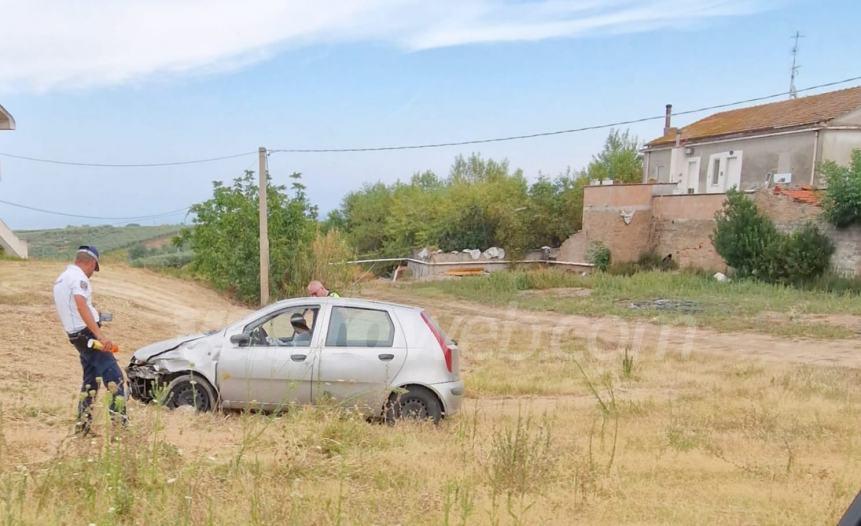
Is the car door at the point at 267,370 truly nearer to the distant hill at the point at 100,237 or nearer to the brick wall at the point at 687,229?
the brick wall at the point at 687,229

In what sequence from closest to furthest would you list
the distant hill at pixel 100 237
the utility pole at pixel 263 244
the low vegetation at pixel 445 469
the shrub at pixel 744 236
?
the low vegetation at pixel 445 469
the utility pole at pixel 263 244
the shrub at pixel 744 236
the distant hill at pixel 100 237

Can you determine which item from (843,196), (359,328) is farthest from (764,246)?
(359,328)

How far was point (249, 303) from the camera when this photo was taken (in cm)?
2161

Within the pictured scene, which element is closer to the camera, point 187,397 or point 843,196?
point 187,397

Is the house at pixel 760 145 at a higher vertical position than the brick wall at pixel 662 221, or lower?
higher

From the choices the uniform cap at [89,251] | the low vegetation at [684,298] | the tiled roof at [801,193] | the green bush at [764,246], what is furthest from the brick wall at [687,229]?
the uniform cap at [89,251]

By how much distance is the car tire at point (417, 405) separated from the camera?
7.07 meters

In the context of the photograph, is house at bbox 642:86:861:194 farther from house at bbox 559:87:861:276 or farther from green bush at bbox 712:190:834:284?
green bush at bbox 712:190:834:284

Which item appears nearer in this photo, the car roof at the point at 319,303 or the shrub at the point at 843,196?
the car roof at the point at 319,303

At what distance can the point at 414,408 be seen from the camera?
7.10 metres

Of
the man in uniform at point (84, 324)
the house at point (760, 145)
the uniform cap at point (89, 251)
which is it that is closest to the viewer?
the man in uniform at point (84, 324)

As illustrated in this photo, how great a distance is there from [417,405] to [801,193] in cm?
2189

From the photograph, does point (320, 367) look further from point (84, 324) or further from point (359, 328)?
point (84, 324)

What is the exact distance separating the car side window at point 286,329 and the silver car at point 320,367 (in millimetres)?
13
